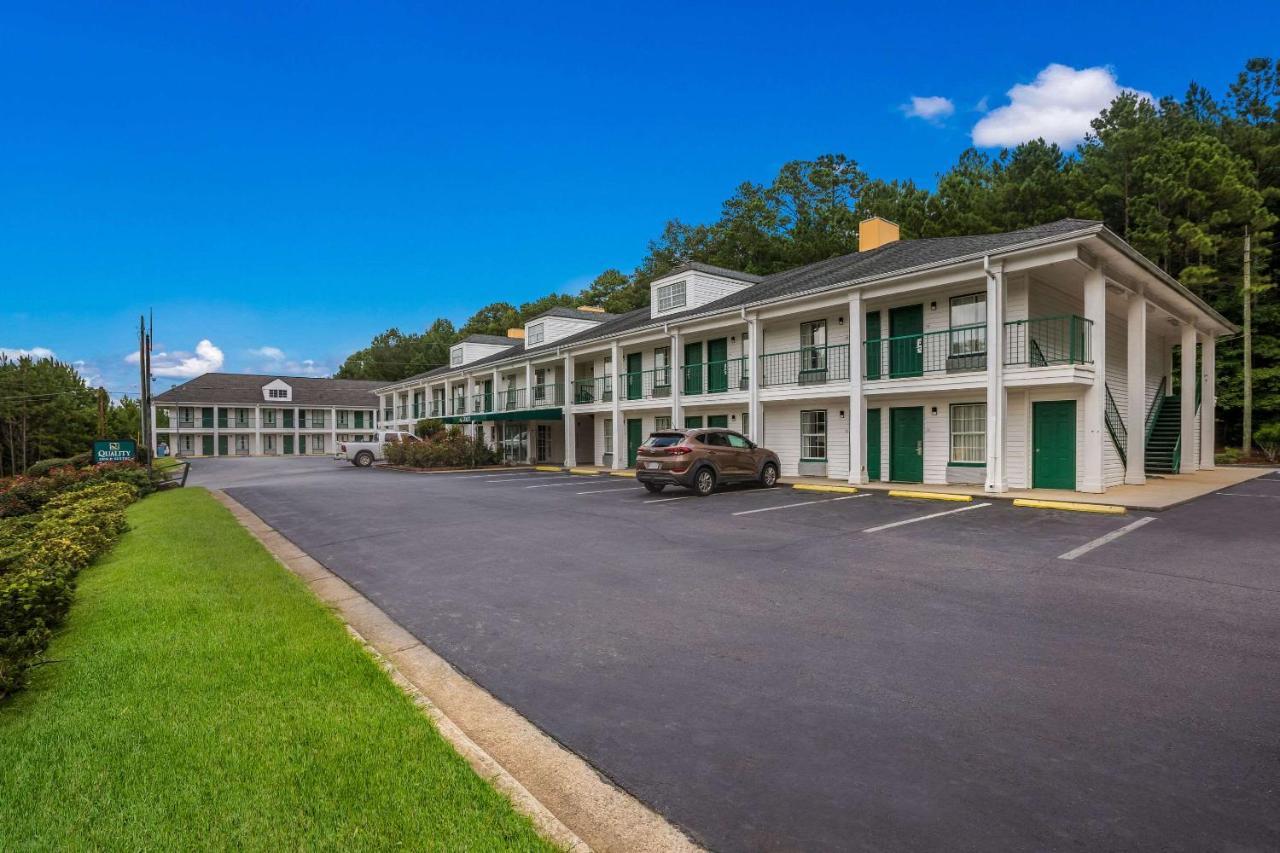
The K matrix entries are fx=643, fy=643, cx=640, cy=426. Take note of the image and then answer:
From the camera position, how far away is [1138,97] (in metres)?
32.3

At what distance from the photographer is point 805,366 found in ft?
66.3

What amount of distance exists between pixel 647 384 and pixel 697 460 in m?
11.4

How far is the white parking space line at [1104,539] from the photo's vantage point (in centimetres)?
809

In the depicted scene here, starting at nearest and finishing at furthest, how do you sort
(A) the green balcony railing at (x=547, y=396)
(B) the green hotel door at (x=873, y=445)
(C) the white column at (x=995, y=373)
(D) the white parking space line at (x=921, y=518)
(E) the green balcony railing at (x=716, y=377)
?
(D) the white parking space line at (x=921, y=518) < (C) the white column at (x=995, y=373) < (B) the green hotel door at (x=873, y=445) < (E) the green balcony railing at (x=716, y=377) < (A) the green balcony railing at (x=547, y=396)

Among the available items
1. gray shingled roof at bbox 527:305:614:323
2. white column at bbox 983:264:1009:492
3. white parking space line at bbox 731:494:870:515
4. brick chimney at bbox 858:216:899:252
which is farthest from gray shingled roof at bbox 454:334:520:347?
white column at bbox 983:264:1009:492

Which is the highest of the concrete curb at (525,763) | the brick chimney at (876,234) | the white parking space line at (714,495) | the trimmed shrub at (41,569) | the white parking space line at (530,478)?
the brick chimney at (876,234)

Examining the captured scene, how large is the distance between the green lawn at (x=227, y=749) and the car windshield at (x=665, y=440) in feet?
35.1

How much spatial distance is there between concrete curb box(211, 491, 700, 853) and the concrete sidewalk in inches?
489

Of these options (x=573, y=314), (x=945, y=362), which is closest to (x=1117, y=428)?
(x=945, y=362)

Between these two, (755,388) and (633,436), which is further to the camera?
(633,436)

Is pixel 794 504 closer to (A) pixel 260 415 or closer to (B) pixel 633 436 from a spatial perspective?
(B) pixel 633 436

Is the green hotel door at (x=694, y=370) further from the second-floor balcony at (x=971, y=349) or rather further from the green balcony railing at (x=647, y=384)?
the second-floor balcony at (x=971, y=349)

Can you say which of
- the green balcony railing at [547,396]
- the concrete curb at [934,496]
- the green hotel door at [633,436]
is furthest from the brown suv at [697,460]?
the green balcony railing at [547,396]

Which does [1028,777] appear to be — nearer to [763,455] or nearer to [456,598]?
[456,598]
